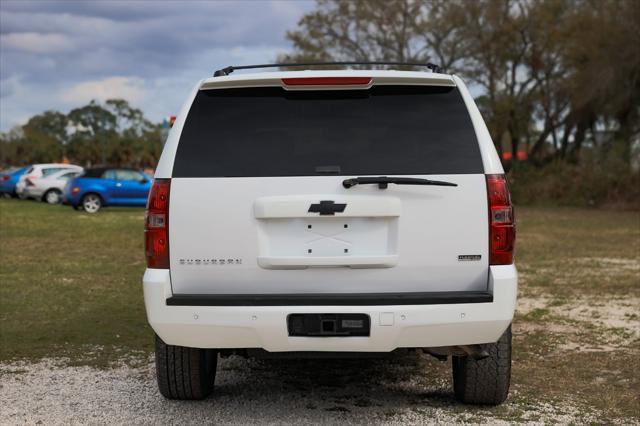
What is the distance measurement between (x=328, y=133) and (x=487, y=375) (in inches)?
68.0

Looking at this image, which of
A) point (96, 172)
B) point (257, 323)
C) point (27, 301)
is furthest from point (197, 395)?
point (96, 172)

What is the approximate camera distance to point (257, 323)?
439 cm

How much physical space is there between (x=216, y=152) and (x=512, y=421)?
2.30 metres

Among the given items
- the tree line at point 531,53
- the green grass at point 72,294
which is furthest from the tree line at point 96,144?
the green grass at point 72,294

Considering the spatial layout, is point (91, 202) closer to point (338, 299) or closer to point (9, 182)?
point (9, 182)

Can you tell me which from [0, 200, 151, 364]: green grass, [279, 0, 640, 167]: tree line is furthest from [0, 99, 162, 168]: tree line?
[0, 200, 151, 364]: green grass

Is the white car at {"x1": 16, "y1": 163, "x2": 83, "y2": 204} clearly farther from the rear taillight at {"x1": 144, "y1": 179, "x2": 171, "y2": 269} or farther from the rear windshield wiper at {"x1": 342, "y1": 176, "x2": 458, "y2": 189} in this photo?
the rear windshield wiper at {"x1": 342, "y1": 176, "x2": 458, "y2": 189}

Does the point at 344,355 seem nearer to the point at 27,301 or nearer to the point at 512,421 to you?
the point at 512,421

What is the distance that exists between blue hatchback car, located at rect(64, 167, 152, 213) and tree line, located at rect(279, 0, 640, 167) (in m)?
17.8

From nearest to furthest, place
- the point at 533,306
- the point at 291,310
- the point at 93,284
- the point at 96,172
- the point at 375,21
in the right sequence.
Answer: the point at 291,310 < the point at 533,306 < the point at 93,284 < the point at 96,172 < the point at 375,21

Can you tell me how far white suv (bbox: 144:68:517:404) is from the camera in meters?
4.41

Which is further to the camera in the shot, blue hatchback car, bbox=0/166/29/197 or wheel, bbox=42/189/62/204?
blue hatchback car, bbox=0/166/29/197

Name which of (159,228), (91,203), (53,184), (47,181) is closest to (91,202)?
(91,203)

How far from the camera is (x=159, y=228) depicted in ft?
14.8
